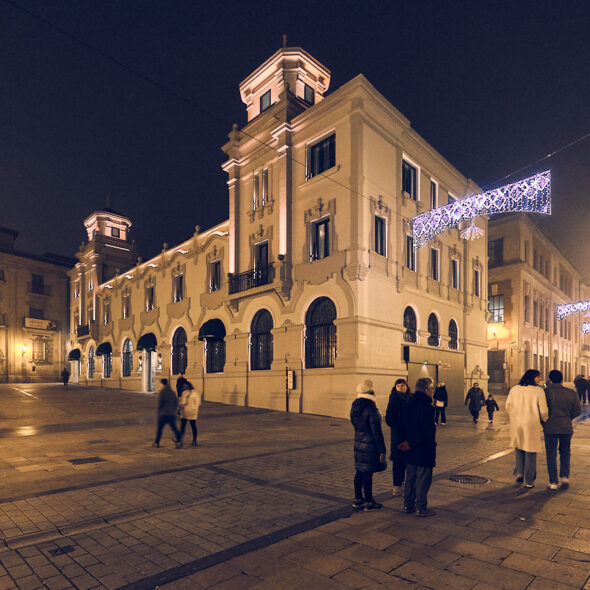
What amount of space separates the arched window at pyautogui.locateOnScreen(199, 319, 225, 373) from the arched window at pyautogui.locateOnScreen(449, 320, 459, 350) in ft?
40.5

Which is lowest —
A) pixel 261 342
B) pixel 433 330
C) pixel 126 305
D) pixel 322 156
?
pixel 261 342

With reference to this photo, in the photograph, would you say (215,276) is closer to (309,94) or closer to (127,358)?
(309,94)

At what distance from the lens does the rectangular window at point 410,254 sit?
21.8 m

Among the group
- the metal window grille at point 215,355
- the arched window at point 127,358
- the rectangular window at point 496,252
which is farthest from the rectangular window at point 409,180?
the arched window at point 127,358

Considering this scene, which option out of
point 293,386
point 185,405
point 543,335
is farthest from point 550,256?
point 185,405

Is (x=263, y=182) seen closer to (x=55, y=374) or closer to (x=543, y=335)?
(x=543, y=335)

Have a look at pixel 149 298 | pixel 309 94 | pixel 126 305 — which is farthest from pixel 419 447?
pixel 126 305

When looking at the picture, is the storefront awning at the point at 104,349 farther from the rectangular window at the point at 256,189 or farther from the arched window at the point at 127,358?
the rectangular window at the point at 256,189

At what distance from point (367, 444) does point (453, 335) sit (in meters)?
21.2

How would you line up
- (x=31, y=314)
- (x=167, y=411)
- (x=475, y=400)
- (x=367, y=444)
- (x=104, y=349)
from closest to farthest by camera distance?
(x=367, y=444), (x=167, y=411), (x=475, y=400), (x=104, y=349), (x=31, y=314)

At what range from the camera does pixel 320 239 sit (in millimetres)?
20359

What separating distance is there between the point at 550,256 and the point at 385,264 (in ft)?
109

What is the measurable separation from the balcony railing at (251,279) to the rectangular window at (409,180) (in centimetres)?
755

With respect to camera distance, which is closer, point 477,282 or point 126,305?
point 477,282
